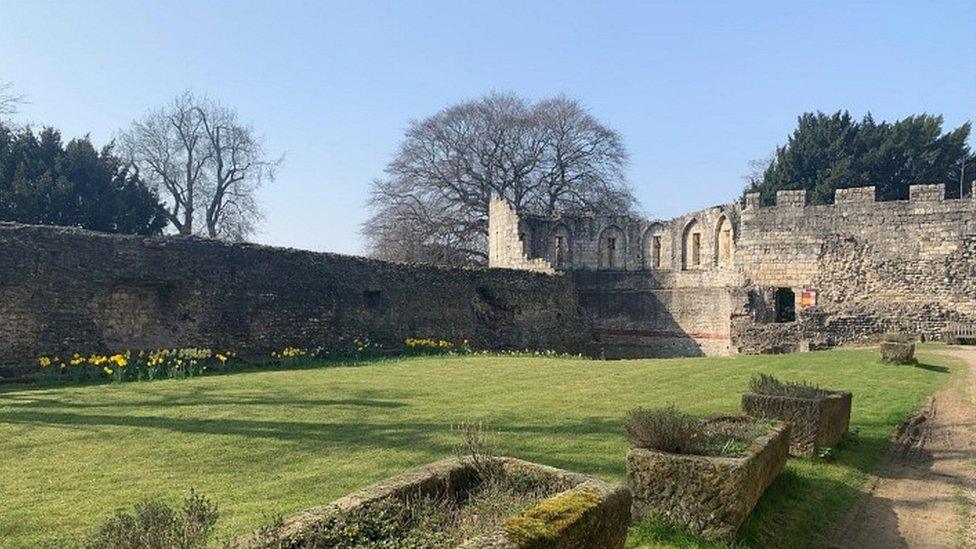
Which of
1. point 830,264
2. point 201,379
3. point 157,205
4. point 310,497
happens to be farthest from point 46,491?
point 157,205

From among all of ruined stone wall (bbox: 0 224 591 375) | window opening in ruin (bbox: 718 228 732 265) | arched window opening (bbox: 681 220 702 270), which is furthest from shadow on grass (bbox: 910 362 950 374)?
arched window opening (bbox: 681 220 702 270)

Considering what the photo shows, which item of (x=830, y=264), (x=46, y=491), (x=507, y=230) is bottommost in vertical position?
(x=46, y=491)

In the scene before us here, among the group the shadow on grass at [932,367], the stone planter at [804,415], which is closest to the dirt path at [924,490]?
the stone planter at [804,415]

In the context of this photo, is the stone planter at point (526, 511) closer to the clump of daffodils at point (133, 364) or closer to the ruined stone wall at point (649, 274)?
the clump of daffodils at point (133, 364)

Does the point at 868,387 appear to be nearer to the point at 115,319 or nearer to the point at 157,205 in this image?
the point at 115,319

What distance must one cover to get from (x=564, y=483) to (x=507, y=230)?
26667 millimetres

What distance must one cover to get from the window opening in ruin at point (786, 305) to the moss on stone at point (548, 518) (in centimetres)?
2476

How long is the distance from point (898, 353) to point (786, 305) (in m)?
14.2

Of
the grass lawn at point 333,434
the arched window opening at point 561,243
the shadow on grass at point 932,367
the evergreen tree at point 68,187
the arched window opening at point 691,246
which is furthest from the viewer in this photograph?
the arched window opening at point 561,243

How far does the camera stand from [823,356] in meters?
16.0

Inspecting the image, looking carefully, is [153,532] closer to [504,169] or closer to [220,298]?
Result: [220,298]

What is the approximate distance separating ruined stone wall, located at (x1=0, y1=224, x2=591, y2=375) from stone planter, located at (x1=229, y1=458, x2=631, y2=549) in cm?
1154

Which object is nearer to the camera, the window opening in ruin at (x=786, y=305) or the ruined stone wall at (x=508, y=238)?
the window opening in ruin at (x=786, y=305)

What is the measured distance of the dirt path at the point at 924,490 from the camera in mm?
5395
